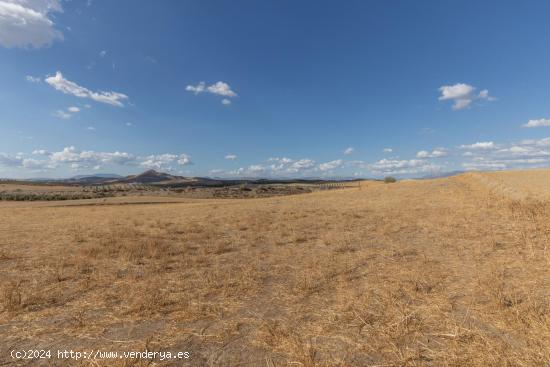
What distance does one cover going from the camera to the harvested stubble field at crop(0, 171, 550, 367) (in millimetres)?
4504

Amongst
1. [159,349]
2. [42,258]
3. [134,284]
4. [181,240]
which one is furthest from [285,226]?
[159,349]

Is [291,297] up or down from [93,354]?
down

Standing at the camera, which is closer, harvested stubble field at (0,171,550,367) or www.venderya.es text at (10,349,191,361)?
www.venderya.es text at (10,349,191,361)

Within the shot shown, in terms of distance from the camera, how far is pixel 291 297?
21.9 ft

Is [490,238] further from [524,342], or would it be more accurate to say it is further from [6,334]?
[6,334]

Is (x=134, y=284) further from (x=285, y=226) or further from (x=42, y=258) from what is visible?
(x=285, y=226)

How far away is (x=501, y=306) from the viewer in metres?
5.68

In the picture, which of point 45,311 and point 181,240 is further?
point 181,240

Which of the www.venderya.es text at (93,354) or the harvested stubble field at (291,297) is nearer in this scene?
the www.venderya.es text at (93,354)

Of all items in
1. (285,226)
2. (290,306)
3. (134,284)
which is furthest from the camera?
(285,226)

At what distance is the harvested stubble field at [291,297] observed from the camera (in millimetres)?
4504

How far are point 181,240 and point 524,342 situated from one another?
464 inches

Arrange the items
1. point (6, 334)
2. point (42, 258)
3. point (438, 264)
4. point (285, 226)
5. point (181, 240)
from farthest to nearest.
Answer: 1. point (285, 226)
2. point (181, 240)
3. point (42, 258)
4. point (438, 264)
5. point (6, 334)

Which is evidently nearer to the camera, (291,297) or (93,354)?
(93,354)
